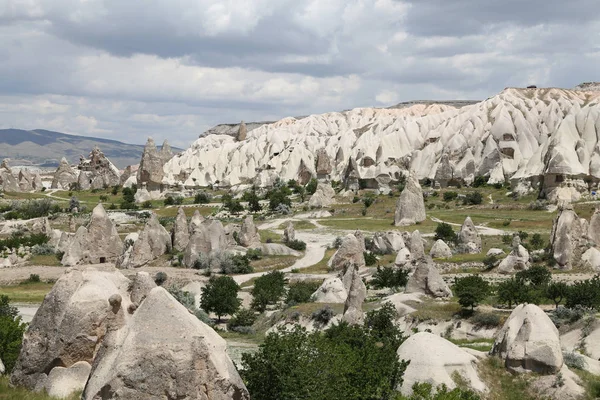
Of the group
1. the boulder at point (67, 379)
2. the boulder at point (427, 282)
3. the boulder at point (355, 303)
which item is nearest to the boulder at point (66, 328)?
the boulder at point (67, 379)

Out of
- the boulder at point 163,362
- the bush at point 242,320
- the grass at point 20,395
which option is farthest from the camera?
the bush at point 242,320

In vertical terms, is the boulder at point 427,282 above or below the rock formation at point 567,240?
below

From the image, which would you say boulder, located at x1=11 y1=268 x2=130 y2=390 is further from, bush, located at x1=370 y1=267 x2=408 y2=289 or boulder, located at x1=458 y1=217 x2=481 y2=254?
boulder, located at x1=458 y1=217 x2=481 y2=254

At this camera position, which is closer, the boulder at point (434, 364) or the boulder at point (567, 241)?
the boulder at point (434, 364)

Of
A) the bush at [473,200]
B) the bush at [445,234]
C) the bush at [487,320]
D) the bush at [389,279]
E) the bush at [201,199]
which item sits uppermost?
the bush at [473,200]

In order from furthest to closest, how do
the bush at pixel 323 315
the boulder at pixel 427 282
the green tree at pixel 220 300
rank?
the green tree at pixel 220 300
the boulder at pixel 427 282
the bush at pixel 323 315

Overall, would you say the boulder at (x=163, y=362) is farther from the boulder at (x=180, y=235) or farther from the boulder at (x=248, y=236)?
the boulder at (x=248, y=236)

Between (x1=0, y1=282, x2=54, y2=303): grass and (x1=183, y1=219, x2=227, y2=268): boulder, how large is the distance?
32.6 feet

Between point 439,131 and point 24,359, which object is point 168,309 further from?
point 439,131

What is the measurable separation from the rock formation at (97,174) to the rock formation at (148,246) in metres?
71.7

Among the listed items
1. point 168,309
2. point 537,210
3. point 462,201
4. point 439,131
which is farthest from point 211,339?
point 439,131

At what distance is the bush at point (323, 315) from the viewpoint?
28923 millimetres

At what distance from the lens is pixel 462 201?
264 feet

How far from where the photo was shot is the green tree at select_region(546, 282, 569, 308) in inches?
1133
